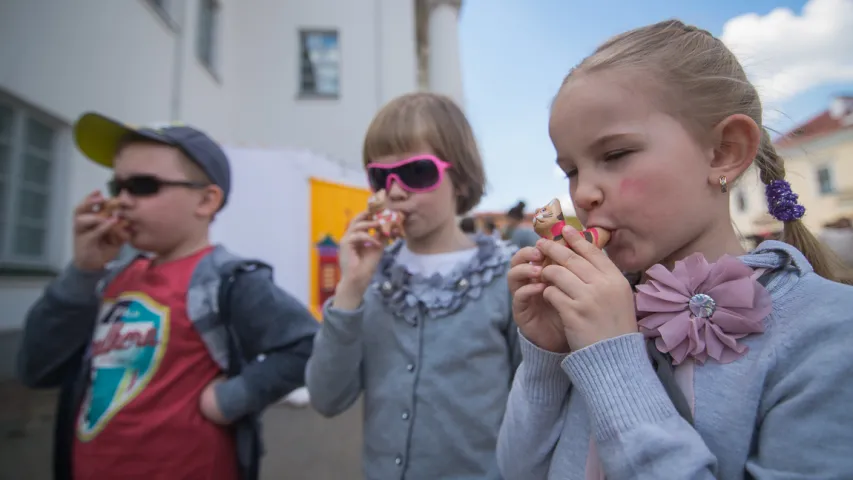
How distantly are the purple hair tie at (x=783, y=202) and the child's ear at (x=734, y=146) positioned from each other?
0.14m

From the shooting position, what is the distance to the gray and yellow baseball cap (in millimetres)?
1798

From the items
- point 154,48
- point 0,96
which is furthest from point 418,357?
point 154,48

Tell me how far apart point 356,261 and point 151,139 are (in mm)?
1021

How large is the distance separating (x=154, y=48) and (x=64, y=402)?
6889 millimetres

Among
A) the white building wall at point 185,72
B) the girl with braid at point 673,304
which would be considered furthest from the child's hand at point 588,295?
the white building wall at point 185,72

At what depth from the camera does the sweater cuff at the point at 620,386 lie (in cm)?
66

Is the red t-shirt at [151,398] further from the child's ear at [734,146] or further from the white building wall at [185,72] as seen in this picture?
the white building wall at [185,72]

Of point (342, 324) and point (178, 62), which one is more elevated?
point (178, 62)

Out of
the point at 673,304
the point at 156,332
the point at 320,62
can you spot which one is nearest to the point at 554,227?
the point at 673,304

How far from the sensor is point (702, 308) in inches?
28.6

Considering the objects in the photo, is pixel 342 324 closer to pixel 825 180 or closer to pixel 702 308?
pixel 702 308

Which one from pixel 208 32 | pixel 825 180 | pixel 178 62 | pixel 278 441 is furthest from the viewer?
pixel 825 180

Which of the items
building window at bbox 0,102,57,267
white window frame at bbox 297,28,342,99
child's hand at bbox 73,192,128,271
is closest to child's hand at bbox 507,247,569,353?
child's hand at bbox 73,192,128,271

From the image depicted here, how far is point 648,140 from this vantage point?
750mm
